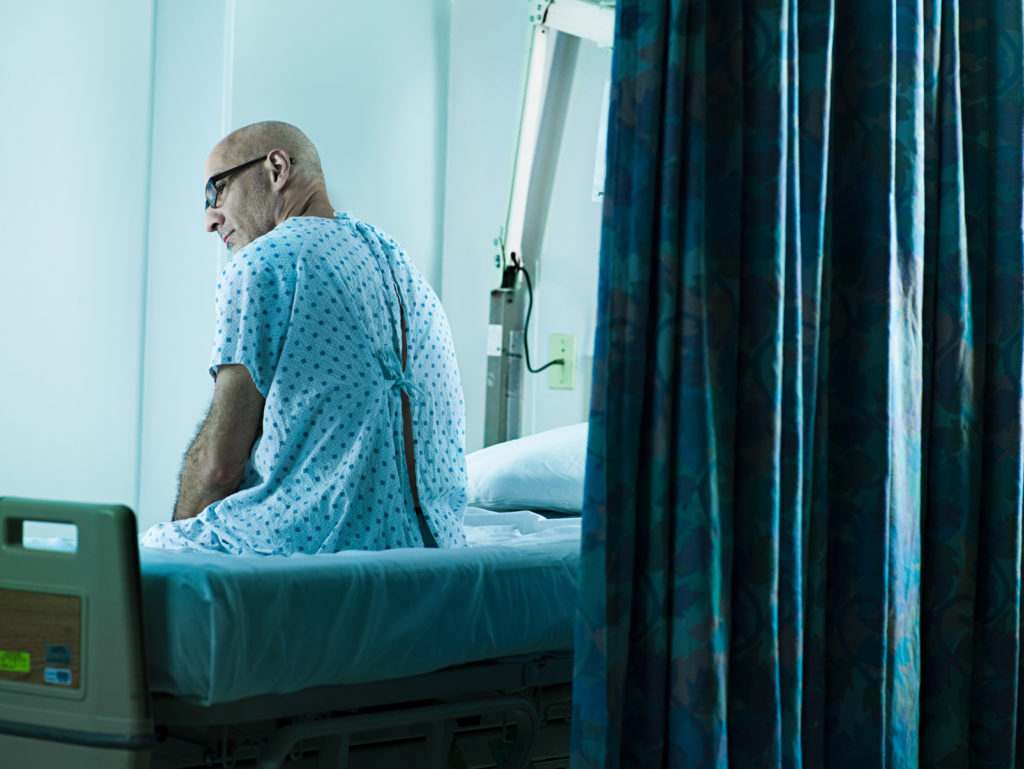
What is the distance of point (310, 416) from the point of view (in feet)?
5.59

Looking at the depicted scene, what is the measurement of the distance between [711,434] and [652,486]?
0.10 metres

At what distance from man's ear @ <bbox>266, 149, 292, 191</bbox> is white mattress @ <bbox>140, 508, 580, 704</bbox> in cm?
81

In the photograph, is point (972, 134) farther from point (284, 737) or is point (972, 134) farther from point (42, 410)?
point (42, 410)

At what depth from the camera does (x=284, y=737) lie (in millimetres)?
1361

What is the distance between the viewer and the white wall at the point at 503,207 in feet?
10.8

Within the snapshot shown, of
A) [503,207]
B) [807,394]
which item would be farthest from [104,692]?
[503,207]

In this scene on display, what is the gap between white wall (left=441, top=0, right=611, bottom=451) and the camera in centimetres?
328

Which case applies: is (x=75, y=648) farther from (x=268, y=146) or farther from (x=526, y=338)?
(x=526, y=338)

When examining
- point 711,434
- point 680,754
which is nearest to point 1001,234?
point 711,434

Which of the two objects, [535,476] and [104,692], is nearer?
[104,692]

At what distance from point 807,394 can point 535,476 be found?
4.13 ft

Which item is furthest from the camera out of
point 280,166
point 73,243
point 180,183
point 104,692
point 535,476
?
point 180,183

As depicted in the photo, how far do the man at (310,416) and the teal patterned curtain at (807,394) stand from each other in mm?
616

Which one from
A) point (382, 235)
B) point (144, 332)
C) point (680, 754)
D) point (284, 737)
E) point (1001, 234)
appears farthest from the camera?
point (144, 332)
